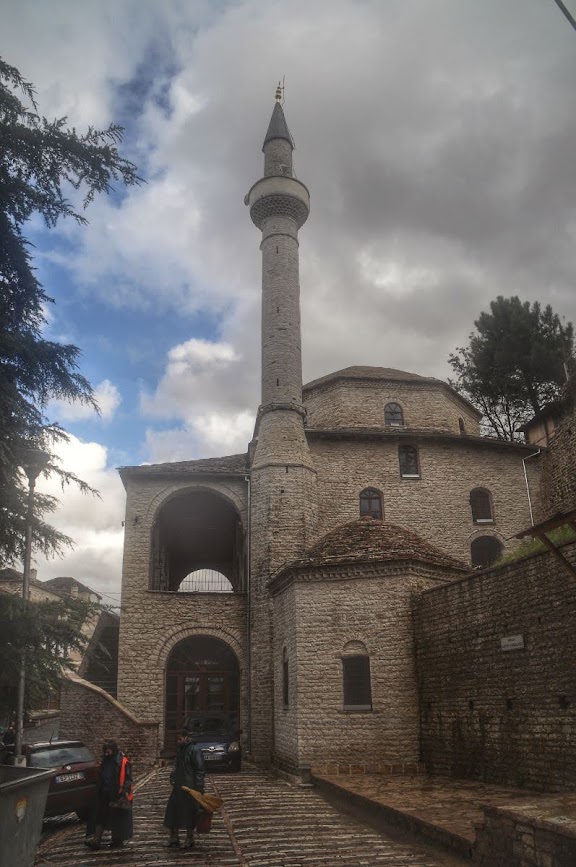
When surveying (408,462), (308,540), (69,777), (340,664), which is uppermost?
(408,462)

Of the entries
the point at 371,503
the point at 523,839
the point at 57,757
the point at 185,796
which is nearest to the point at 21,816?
the point at 185,796

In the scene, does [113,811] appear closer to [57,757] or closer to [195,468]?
[57,757]

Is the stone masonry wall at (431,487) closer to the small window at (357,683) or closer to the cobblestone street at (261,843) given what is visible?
the small window at (357,683)

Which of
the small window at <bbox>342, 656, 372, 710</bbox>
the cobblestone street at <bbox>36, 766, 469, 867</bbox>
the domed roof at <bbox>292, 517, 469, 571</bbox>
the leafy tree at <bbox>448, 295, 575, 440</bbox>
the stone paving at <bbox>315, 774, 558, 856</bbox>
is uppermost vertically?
the leafy tree at <bbox>448, 295, 575, 440</bbox>

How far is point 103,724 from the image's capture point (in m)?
18.2

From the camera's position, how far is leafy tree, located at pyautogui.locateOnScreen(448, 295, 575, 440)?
3578 centimetres

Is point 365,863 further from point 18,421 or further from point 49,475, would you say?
point 18,421

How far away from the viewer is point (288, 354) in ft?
75.5

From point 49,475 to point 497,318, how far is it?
1323 inches

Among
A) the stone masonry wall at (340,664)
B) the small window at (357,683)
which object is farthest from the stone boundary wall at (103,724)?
the small window at (357,683)

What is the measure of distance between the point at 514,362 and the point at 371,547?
2409cm

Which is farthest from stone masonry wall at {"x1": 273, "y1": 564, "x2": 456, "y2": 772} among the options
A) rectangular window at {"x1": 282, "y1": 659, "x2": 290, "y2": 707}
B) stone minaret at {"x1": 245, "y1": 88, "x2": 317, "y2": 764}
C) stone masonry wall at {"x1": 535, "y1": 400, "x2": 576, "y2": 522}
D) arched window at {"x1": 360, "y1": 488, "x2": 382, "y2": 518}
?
stone masonry wall at {"x1": 535, "y1": 400, "x2": 576, "y2": 522}

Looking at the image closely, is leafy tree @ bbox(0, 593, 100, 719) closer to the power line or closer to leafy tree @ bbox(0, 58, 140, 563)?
leafy tree @ bbox(0, 58, 140, 563)

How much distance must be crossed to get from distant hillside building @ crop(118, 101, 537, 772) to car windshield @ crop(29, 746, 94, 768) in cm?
492
